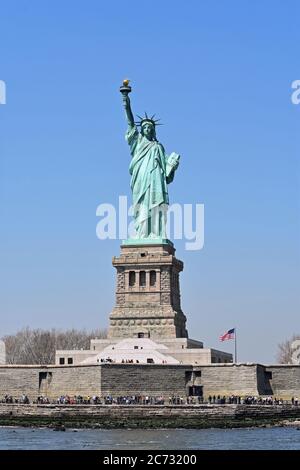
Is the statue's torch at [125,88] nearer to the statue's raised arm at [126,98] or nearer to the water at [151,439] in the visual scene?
the statue's raised arm at [126,98]

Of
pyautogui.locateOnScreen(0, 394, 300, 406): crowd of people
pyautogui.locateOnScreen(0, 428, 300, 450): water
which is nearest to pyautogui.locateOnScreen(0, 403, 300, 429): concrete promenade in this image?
pyautogui.locateOnScreen(0, 394, 300, 406): crowd of people

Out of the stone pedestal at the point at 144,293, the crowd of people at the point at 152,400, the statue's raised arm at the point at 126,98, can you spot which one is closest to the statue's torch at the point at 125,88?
the statue's raised arm at the point at 126,98

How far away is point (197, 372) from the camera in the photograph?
64.8m

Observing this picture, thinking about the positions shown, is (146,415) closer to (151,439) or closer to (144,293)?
(151,439)

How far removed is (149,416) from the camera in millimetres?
57844

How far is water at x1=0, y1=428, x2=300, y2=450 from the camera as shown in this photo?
4238 centimetres

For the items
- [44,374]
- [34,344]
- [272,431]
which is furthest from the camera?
[34,344]

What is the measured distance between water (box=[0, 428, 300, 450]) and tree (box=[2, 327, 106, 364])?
114 feet

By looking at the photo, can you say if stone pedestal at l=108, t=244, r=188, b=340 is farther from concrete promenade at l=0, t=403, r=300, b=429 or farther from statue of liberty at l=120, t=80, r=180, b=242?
concrete promenade at l=0, t=403, r=300, b=429

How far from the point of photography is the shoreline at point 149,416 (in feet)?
182

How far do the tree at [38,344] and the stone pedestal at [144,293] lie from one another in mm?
17845

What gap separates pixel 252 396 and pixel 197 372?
3619 mm
